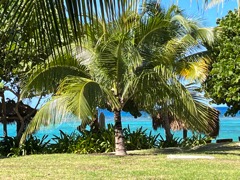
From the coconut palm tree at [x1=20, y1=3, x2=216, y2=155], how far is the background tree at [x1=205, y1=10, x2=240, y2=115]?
53.8 inches

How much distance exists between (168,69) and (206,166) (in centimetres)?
294

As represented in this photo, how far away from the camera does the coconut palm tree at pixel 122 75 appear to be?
10750 millimetres

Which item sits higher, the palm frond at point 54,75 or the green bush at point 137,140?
the palm frond at point 54,75

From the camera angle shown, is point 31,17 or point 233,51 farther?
point 233,51

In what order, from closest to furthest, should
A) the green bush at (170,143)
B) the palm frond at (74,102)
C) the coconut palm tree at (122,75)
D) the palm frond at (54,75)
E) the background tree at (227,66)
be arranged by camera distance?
the palm frond at (74,102) < the coconut palm tree at (122,75) < the palm frond at (54,75) < the background tree at (227,66) < the green bush at (170,143)

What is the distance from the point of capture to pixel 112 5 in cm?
136

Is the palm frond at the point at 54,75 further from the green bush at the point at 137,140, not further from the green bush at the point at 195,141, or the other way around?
the green bush at the point at 195,141

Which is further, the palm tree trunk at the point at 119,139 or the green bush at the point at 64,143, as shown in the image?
the green bush at the point at 64,143

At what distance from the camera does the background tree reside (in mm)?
11820

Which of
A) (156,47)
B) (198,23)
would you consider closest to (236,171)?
(156,47)

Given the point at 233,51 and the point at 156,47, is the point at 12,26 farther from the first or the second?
the point at 233,51

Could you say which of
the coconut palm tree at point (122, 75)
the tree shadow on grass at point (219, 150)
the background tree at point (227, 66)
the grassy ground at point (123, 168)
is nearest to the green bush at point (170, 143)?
the tree shadow on grass at point (219, 150)

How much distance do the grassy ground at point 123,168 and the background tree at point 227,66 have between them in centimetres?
207

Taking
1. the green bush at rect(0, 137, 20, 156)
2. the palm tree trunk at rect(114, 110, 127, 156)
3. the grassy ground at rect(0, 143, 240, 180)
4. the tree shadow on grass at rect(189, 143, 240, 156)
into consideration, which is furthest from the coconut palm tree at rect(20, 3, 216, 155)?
the green bush at rect(0, 137, 20, 156)
